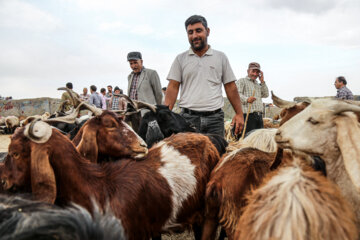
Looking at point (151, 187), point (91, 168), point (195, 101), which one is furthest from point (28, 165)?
point (195, 101)

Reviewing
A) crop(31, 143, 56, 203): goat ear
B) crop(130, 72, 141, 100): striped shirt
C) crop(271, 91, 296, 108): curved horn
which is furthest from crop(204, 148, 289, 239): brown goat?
crop(130, 72, 141, 100): striped shirt

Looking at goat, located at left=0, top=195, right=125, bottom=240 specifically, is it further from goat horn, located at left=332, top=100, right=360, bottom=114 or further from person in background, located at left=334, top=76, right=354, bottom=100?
person in background, located at left=334, top=76, right=354, bottom=100

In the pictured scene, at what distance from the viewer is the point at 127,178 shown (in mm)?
2082

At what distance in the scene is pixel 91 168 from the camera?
196cm

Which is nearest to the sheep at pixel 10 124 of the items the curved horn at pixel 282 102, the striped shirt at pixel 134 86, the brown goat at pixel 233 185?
the striped shirt at pixel 134 86

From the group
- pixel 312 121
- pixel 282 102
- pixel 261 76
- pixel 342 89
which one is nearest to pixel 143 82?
pixel 261 76

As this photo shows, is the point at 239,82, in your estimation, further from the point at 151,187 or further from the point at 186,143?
the point at 151,187

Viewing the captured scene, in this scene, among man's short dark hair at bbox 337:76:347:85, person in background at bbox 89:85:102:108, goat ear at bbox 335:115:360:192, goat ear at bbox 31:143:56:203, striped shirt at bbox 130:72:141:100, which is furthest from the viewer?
person in background at bbox 89:85:102:108

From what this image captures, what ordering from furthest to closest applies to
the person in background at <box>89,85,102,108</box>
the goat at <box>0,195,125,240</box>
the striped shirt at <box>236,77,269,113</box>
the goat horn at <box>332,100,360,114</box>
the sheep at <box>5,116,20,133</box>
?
the sheep at <box>5,116,20,133</box> → the person in background at <box>89,85,102,108</box> → the striped shirt at <box>236,77,269,113</box> → the goat horn at <box>332,100,360,114</box> → the goat at <box>0,195,125,240</box>

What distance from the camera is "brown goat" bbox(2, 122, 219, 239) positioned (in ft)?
5.58

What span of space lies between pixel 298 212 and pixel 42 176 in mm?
1438

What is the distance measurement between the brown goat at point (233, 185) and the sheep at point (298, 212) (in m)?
0.42

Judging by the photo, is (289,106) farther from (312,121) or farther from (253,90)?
(253,90)

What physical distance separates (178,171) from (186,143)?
344 millimetres
